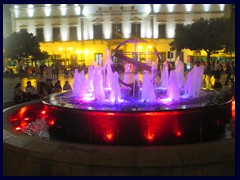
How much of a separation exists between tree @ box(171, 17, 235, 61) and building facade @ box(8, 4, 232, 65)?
940cm

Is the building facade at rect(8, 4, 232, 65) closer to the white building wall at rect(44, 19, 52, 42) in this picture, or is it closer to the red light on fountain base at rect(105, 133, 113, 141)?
the white building wall at rect(44, 19, 52, 42)

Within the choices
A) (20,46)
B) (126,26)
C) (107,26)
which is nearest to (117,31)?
(126,26)

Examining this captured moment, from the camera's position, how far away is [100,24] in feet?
136

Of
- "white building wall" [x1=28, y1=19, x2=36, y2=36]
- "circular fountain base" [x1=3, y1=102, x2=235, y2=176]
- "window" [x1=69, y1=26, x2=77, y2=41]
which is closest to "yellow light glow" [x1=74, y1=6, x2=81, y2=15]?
"window" [x1=69, y1=26, x2=77, y2=41]

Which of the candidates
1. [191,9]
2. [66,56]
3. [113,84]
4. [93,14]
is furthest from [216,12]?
[113,84]

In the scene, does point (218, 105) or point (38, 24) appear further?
point (38, 24)

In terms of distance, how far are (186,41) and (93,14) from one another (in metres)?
15.3

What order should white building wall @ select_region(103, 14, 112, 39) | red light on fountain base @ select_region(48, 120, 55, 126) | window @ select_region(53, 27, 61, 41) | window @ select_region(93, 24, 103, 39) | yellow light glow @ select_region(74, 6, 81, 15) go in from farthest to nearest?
window @ select_region(53, 27, 61, 41), yellow light glow @ select_region(74, 6, 81, 15), window @ select_region(93, 24, 103, 39), white building wall @ select_region(103, 14, 112, 39), red light on fountain base @ select_region(48, 120, 55, 126)

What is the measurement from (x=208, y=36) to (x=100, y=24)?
16827 mm

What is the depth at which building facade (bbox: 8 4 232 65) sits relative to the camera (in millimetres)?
40719

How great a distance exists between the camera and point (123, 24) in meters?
41.0

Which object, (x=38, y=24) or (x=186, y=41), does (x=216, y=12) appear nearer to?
(x=186, y=41)

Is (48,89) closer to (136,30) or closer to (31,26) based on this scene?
(136,30)

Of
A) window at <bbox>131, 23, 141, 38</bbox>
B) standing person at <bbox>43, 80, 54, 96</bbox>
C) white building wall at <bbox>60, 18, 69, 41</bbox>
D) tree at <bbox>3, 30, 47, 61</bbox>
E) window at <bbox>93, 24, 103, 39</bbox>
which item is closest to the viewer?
standing person at <bbox>43, 80, 54, 96</bbox>
